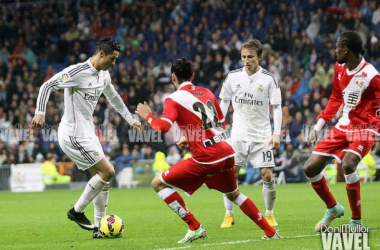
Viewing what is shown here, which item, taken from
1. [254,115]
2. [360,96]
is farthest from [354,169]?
[254,115]

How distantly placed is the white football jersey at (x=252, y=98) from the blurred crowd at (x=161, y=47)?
11171 mm

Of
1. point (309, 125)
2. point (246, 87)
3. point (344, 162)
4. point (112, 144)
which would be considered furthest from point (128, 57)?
point (344, 162)

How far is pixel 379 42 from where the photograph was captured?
23766 mm

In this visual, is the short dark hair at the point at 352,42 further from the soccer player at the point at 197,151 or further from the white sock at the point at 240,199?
the white sock at the point at 240,199

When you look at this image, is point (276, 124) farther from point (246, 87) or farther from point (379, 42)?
point (379, 42)

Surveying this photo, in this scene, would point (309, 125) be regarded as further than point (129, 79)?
No

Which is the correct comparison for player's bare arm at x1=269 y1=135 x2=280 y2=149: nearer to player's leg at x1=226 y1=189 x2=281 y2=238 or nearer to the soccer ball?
player's leg at x1=226 y1=189 x2=281 y2=238

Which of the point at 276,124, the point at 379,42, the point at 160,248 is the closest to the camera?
the point at 160,248

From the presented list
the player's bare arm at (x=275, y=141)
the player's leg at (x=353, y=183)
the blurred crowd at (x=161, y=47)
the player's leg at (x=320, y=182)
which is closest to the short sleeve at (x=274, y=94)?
the player's bare arm at (x=275, y=141)

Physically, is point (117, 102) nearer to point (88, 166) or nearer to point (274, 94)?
point (88, 166)

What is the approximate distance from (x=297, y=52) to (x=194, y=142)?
57.8 feet

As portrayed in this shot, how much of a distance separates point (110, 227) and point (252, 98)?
2830 millimetres

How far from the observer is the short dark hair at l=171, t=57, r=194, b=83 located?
809cm

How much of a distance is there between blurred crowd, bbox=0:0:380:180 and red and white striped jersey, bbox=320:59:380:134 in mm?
12444
